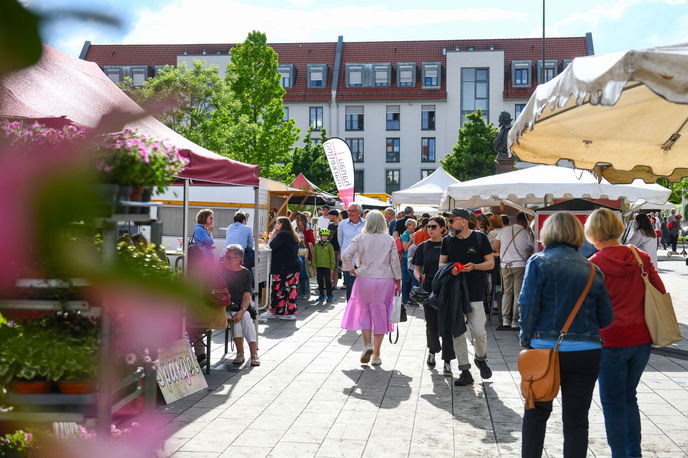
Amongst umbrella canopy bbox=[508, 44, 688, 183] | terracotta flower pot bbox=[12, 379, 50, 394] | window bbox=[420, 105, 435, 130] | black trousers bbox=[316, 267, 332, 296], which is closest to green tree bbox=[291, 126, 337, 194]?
window bbox=[420, 105, 435, 130]

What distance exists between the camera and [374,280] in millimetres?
8945

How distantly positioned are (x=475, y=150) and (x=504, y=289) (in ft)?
123

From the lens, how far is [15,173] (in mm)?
624

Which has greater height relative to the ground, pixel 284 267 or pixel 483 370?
pixel 284 267

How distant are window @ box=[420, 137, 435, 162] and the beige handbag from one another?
186ft

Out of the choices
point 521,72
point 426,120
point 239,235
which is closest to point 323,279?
point 239,235

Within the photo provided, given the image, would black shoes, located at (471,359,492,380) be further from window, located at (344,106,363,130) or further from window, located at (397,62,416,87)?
window, located at (397,62,416,87)

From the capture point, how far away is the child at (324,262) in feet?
50.7

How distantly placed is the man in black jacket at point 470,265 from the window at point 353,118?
5380cm

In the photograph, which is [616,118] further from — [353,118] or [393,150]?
[393,150]

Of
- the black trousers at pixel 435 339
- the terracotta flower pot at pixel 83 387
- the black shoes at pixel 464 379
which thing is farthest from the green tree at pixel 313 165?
the terracotta flower pot at pixel 83 387

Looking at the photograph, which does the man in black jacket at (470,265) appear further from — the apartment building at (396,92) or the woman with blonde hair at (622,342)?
the apartment building at (396,92)

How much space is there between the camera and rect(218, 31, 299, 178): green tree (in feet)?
119

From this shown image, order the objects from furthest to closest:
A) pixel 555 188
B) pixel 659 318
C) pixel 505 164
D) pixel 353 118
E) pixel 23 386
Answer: pixel 353 118 < pixel 505 164 < pixel 555 188 < pixel 659 318 < pixel 23 386
